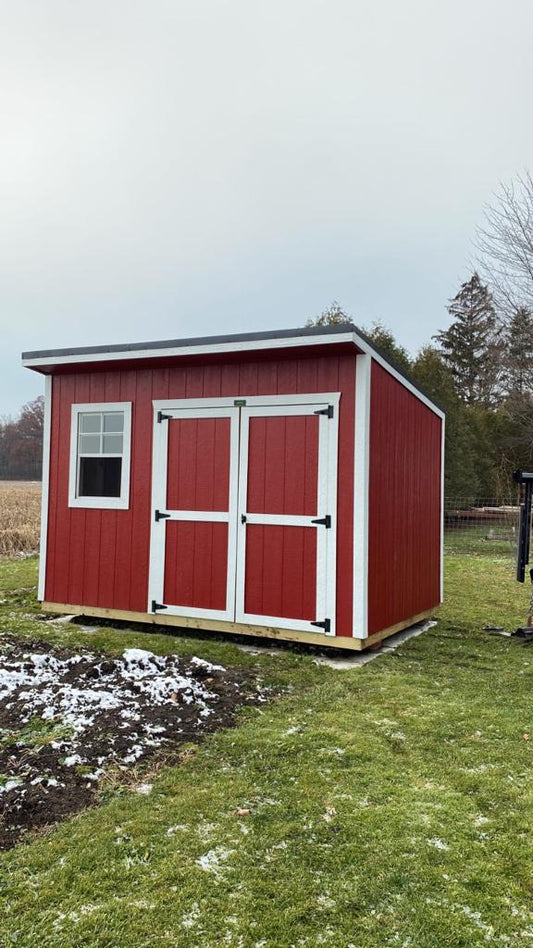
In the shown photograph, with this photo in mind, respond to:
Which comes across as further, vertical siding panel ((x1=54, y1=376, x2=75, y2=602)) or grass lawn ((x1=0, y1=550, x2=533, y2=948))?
vertical siding panel ((x1=54, y1=376, x2=75, y2=602))

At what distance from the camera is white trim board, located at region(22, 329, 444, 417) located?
4618 mm

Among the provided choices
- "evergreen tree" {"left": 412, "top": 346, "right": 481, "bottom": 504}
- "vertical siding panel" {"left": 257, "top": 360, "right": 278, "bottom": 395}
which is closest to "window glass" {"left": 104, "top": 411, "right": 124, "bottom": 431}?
"vertical siding panel" {"left": 257, "top": 360, "right": 278, "bottom": 395}

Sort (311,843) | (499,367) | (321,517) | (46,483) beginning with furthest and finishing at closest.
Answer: (499,367), (46,483), (321,517), (311,843)

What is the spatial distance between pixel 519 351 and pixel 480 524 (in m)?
4.35

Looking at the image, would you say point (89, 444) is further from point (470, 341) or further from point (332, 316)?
point (470, 341)

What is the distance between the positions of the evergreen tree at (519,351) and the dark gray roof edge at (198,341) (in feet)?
38.7

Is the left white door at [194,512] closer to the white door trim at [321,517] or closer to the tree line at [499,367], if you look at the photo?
the white door trim at [321,517]

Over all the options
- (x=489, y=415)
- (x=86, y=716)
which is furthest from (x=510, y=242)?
(x=86, y=716)

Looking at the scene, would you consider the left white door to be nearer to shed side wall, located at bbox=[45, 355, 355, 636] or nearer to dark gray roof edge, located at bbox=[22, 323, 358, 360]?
shed side wall, located at bbox=[45, 355, 355, 636]

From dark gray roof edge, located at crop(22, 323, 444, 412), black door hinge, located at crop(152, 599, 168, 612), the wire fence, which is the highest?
dark gray roof edge, located at crop(22, 323, 444, 412)

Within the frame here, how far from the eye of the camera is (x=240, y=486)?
5.21 metres

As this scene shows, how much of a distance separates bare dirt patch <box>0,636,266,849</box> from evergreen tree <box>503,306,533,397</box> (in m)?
13.5

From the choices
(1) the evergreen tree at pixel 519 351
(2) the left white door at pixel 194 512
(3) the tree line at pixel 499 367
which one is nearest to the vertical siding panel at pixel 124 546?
(2) the left white door at pixel 194 512

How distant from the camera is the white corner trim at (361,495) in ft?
15.4
